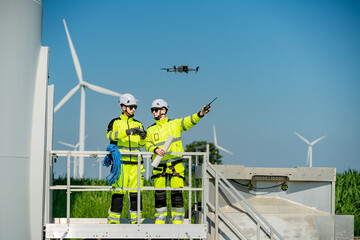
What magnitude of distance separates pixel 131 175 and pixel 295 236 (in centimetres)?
390

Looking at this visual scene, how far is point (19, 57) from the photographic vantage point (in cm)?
953

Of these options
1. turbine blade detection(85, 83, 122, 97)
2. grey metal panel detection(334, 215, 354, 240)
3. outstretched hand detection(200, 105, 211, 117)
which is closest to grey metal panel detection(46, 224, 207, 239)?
outstretched hand detection(200, 105, 211, 117)

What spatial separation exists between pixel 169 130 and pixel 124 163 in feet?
3.57

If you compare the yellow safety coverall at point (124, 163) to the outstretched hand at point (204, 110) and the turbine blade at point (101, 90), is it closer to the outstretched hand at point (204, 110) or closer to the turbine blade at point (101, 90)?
the outstretched hand at point (204, 110)

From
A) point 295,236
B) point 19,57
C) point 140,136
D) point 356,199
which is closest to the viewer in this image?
point 19,57

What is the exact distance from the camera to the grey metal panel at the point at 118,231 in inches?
391

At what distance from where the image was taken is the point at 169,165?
10.5 metres

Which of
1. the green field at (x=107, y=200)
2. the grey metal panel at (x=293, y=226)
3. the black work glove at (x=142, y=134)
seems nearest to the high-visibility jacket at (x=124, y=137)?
the black work glove at (x=142, y=134)

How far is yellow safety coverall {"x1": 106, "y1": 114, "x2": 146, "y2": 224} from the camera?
10227 mm

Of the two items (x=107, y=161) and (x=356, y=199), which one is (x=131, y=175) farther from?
(x=356, y=199)

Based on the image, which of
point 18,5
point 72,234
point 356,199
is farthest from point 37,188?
point 356,199

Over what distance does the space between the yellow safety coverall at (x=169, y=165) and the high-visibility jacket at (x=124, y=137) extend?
0.82ft

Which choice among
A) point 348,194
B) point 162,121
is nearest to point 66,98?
point 348,194

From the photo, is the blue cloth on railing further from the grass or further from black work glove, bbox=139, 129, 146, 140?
the grass
